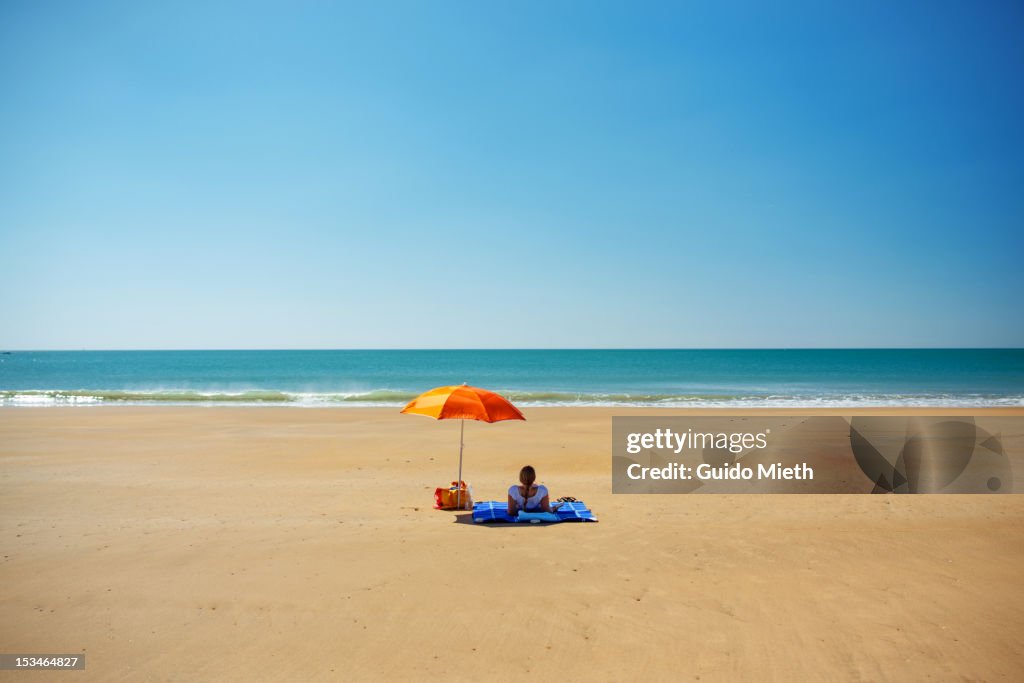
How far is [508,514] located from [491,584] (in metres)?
2.63

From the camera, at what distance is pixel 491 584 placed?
6535 mm

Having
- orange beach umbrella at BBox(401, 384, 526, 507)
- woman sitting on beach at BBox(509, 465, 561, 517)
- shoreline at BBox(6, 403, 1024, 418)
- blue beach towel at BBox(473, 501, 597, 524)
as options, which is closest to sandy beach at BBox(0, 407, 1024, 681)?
blue beach towel at BBox(473, 501, 597, 524)

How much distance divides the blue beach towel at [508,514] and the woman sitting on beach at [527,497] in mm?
189

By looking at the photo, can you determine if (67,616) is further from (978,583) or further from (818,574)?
(978,583)

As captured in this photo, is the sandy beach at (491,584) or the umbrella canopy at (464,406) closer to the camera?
the sandy beach at (491,584)

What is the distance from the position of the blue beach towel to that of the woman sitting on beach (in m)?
0.19

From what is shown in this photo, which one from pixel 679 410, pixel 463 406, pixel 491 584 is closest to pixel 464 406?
pixel 463 406

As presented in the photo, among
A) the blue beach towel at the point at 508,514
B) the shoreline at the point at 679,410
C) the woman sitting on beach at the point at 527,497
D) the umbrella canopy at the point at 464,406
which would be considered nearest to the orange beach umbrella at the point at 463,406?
the umbrella canopy at the point at 464,406

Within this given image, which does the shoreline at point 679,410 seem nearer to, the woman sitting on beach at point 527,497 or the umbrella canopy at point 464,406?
the umbrella canopy at point 464,406

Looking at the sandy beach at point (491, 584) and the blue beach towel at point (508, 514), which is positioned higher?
the blue beach towel at point (508, 514)

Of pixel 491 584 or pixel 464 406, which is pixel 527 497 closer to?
pixel 464 406

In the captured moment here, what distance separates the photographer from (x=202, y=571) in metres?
6.82

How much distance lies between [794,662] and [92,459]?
15.4 metres

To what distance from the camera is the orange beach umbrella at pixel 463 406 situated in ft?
29.3
